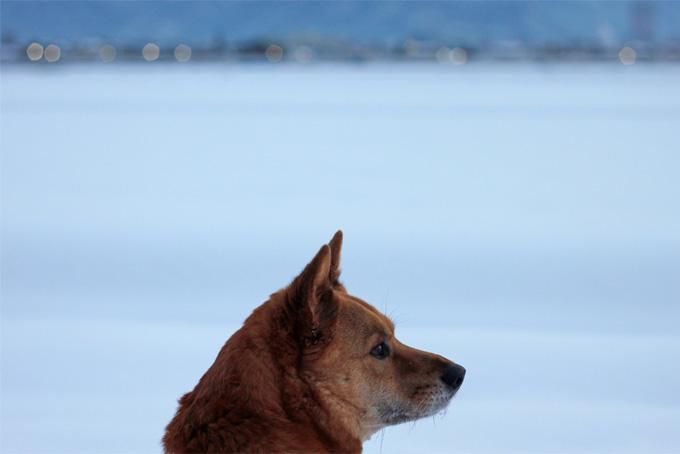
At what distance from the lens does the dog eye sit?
4.04m

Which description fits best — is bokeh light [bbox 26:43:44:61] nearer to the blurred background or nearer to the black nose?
the blurred background

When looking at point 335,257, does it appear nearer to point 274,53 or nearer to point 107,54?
point 107,54

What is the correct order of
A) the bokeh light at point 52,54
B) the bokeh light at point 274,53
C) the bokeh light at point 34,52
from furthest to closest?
the bokeh light at point 274,53, the bokeh light at point 34,52, the bokeh light at point 52,54

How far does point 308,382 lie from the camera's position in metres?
3.71

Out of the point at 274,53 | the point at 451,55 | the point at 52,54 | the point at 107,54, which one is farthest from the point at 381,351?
the point at 274,53

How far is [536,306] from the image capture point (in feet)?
29.0

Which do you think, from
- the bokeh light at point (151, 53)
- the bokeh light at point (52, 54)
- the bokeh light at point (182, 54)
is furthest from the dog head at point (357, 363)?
the bokeh light at point (151, 53)

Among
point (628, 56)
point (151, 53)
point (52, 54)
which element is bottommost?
point (52, 54)

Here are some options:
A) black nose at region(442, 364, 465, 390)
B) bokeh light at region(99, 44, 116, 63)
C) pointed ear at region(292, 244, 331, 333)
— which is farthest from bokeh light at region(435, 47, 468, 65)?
pointed ear at region(292, 244, 331, 333)

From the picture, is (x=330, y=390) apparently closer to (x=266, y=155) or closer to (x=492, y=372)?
(x=492, y=372)

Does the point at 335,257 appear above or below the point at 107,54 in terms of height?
below

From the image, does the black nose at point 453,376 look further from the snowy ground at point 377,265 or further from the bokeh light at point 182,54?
the bokeh light at point 182,54

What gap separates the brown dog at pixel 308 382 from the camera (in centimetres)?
354

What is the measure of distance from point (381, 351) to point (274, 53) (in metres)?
105
